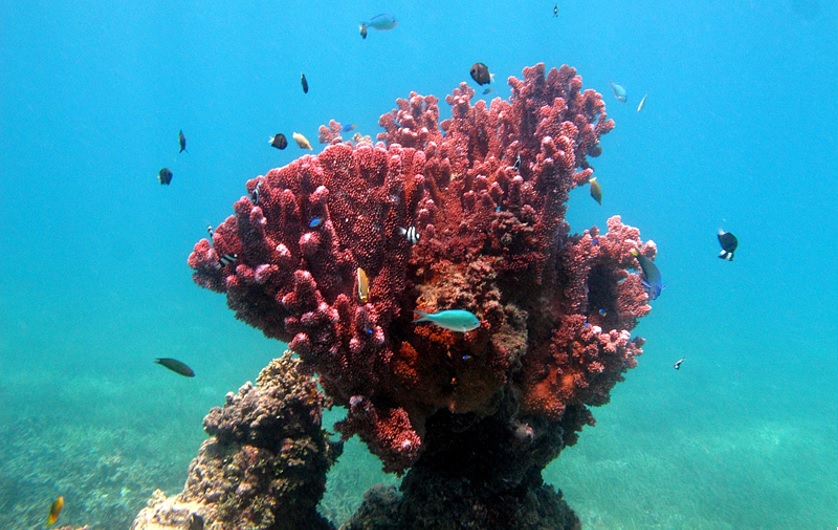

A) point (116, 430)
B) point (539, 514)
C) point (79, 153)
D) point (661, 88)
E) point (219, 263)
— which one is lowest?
point (539, 514)

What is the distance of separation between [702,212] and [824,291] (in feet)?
162

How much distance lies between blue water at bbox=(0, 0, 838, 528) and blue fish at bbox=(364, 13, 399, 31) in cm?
1188

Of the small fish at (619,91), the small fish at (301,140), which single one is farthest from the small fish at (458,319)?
the small fish at (619,91)

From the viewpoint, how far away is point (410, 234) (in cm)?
336

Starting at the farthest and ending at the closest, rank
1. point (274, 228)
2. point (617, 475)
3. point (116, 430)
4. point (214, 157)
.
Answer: point (214, 157) → point (116, 430) → point (617, 475) → point (274, 228)

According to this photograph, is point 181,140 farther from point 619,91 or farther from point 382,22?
point 619,91

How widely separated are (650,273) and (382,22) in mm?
7124

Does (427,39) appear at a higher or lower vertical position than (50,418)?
higher

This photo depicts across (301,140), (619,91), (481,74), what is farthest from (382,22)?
(619,91)

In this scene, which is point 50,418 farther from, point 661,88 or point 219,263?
point 661,88

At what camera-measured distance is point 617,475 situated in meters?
13.7

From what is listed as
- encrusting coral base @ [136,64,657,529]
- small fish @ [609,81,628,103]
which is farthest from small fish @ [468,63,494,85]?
small fish @ [609,81,628,103]

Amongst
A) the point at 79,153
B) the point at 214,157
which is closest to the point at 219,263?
the point at 214,157

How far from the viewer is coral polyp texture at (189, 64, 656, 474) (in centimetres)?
333
